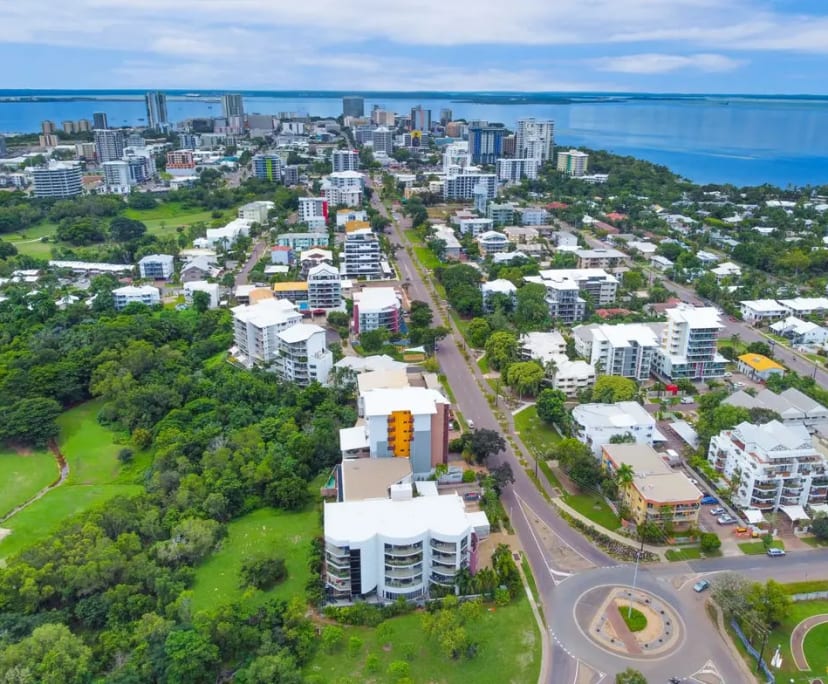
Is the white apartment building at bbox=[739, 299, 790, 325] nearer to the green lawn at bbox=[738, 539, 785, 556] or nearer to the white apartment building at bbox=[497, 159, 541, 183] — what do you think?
the green lawn at bbox=[738, 539, 785, 556]

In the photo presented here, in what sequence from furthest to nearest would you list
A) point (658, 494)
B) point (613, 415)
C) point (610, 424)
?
point (613, 415), point (610, 424), point (658, 494)

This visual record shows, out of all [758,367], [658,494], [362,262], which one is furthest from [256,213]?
[658,494]

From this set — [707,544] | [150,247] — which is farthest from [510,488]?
[150,247]

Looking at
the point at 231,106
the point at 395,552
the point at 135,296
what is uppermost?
the point at 231,106

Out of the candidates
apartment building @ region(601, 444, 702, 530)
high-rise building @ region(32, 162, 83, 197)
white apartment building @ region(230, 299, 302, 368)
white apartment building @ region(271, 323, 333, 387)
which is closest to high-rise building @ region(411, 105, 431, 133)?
high-rise building @ region(32, 162, 83, 197)

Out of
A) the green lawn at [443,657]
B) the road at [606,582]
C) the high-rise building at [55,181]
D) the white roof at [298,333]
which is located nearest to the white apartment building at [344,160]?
→ the high-rise building at [55,181]

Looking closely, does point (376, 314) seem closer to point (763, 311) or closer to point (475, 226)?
point (763, 311)
